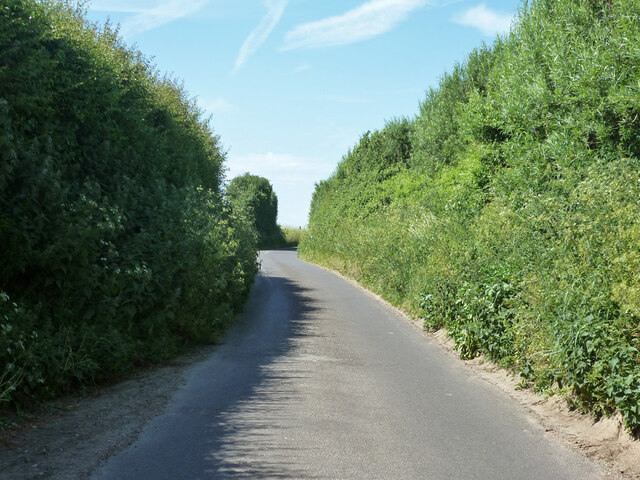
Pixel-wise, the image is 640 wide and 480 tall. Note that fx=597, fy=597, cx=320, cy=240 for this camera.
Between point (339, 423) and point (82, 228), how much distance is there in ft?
14.1

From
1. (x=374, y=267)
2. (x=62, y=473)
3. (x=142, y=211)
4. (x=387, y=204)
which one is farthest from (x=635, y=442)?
(x=387, y=204)

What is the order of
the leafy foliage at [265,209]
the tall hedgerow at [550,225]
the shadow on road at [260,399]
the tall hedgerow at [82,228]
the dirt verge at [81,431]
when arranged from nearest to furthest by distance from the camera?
1. the dirt verge at [81,431]
2. the shadow on road at [260,399]
3. the tall hedgerow at [550,225]
4. the tall hedgerow at [82,228]
5. the leafy foliage at [265,209]

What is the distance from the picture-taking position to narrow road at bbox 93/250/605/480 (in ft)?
18.5

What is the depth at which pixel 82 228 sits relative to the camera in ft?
26.6

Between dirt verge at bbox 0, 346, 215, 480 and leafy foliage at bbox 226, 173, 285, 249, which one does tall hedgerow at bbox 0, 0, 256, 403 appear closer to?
dirt verge at bbox 0, 346, 215, 480

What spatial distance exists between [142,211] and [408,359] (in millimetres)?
5619

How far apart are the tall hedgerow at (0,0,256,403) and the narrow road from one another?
4.11ft

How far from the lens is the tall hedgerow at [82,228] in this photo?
7504 millimetres

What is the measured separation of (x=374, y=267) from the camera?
79.6ft

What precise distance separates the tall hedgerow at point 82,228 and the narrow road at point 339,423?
4.11 feet

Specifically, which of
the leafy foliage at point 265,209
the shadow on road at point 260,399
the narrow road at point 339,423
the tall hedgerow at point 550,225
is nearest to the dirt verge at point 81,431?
the narrow road at point 339,423

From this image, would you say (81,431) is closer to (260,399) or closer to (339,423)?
(260,399)

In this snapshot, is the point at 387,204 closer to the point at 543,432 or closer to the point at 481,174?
the point at 481,174

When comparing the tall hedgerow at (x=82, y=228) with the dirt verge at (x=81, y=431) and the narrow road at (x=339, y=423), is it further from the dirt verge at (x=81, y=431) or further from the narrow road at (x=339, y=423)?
the narrow road at (x=339, y=423)
